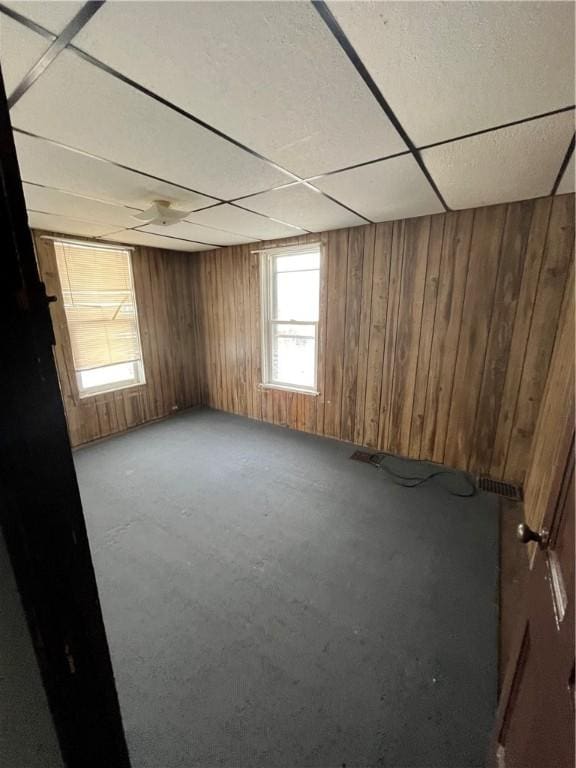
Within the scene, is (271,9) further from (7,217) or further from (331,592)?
(331,592)

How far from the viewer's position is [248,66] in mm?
995

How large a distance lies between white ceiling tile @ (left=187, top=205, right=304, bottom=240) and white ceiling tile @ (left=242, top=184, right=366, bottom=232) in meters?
0.15

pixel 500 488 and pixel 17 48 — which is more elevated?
pixel 17 48

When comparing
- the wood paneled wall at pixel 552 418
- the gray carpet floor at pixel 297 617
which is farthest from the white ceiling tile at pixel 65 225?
the wood paneled wall at pixel 552 418

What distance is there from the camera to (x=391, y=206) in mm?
2371

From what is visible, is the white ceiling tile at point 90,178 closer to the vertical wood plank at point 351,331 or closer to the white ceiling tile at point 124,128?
the white ceiling tile at point 124,128

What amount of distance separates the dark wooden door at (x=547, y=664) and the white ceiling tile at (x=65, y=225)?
359 cm

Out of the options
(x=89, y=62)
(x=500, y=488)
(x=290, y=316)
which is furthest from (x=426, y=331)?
(x=89, y=62)

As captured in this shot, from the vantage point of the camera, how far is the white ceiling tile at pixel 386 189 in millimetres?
1723

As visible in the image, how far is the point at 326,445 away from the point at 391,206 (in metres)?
Answer: 2.34

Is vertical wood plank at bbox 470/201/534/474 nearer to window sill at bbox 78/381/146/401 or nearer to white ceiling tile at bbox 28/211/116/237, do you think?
white ceiling tile at bbox 28/211/116/237

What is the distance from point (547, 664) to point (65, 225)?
4002 millimetres

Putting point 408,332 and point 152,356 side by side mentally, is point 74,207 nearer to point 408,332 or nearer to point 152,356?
point 152,356

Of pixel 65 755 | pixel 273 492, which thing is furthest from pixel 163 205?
pixel 65 755
